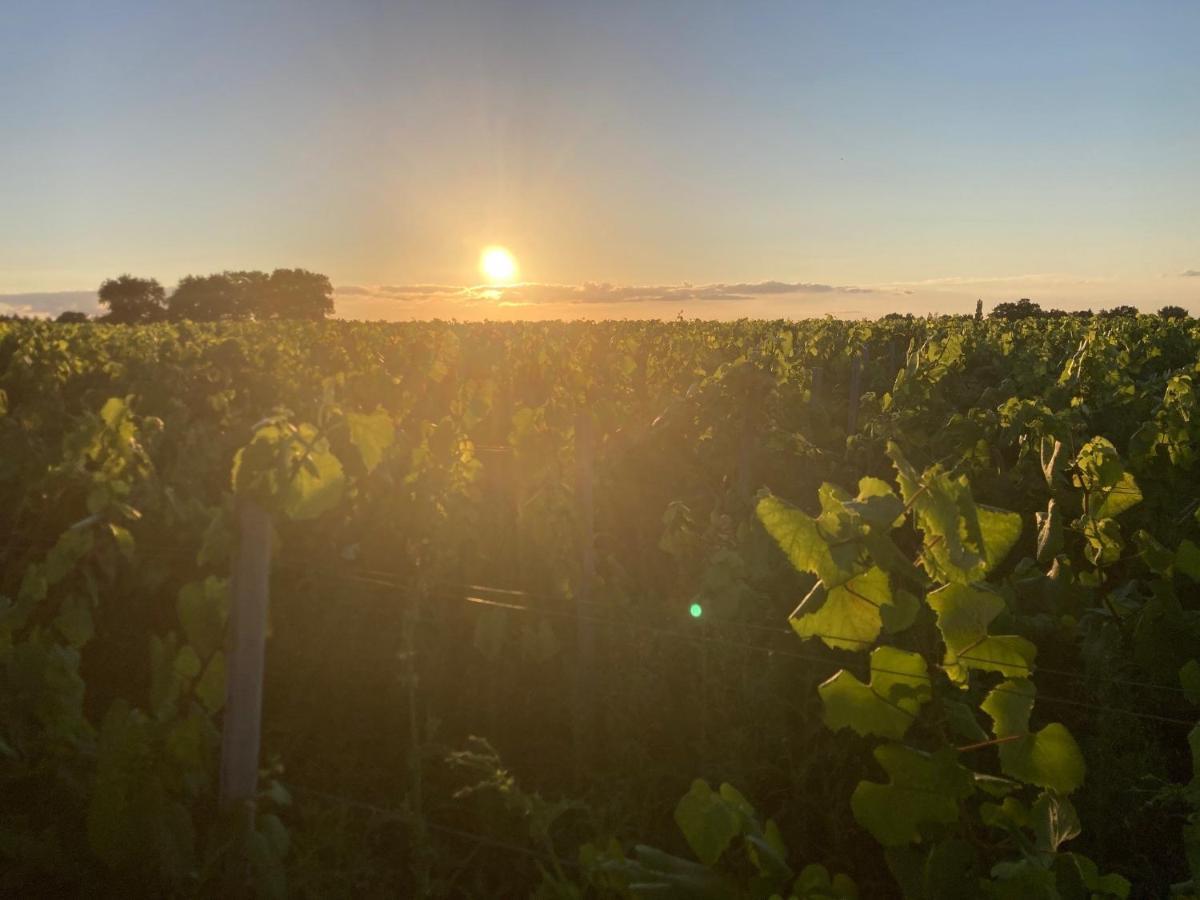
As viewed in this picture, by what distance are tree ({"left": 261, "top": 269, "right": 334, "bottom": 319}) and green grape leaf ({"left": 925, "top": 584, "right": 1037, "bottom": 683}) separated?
8082 cm

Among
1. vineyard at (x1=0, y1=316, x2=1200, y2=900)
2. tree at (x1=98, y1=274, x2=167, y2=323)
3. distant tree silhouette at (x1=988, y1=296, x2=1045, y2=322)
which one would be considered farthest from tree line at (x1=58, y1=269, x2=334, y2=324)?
vineyard at (x1=0, y1=316, x2=1200, y2=900)

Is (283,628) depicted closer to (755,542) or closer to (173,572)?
(173,572)

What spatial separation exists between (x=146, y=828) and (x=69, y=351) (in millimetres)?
12131

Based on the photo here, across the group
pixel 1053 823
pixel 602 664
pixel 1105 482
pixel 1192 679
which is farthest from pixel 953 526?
pixel 602 664

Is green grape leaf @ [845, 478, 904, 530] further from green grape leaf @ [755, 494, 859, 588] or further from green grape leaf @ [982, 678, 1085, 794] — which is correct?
green grape leaf @ [982, 678, 1085, 794]

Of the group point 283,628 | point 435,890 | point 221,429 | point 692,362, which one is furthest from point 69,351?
point 435,890

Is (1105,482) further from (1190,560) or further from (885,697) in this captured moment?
(885,697)

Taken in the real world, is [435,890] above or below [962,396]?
below

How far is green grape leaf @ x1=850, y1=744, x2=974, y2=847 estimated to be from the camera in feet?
6.40

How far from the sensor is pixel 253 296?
78125mm

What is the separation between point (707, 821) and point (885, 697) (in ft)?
1.51

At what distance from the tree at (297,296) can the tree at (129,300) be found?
26.9ft

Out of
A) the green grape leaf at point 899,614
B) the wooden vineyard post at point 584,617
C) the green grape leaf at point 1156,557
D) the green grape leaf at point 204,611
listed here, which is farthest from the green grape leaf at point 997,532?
the wooden vineyard post at point 584,617

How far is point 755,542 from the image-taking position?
5.35m
